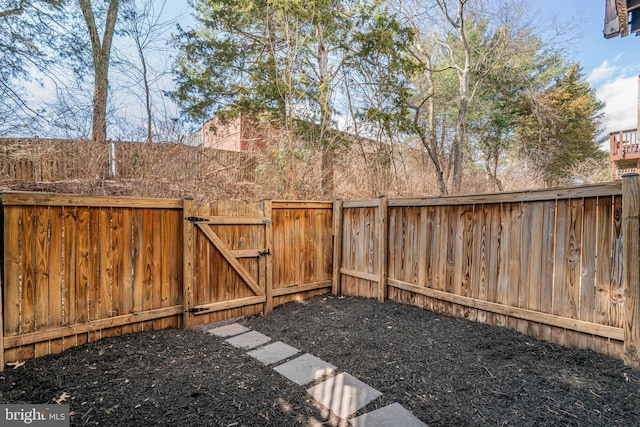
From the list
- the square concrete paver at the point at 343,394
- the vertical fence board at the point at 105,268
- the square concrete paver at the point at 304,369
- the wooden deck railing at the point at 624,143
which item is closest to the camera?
the square concrete paver at the point at 343,394

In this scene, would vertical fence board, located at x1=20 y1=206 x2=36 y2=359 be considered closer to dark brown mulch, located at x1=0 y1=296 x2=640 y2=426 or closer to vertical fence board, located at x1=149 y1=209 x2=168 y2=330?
dark brown mulch, located at x1=0 y1=296 x2=640 y2=426

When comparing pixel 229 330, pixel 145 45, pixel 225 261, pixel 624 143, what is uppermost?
pixel 145 45

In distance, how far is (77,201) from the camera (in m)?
2.54

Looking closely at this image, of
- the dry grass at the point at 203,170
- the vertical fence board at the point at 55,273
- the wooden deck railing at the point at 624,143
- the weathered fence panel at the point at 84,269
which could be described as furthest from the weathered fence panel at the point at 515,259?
the wooden deck railing at the point at 624,143

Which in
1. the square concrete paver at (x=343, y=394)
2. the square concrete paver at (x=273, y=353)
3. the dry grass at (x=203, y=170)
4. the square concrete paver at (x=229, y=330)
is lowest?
the square concrete paver at (x=229, y=330)

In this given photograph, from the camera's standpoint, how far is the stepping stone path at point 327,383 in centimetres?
168

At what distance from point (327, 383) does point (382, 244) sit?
7.00 ft

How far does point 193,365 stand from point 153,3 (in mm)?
6173

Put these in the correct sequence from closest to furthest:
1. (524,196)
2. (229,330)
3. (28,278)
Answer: (28,278), (524,196), (229,330)

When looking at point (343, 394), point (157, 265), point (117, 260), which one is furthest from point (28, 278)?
point (343, 394)

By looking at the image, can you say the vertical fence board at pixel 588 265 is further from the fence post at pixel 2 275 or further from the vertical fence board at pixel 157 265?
the fence post at pixel 2 275

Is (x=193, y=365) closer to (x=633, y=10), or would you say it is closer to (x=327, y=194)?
(x=327, y=194)

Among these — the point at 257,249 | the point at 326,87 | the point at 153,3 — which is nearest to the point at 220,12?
the point at 153,3

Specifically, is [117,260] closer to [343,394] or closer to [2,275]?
[2,275]
